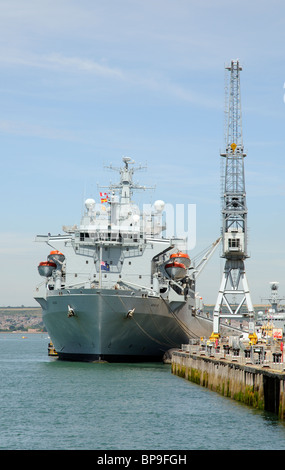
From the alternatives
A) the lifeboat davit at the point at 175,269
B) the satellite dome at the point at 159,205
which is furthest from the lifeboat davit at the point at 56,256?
the satellite dome at the point at 159,205

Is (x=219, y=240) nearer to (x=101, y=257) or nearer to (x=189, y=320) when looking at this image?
(x=189, y=320)

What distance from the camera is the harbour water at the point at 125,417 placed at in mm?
27609

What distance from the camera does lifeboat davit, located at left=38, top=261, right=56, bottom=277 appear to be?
6569 cm

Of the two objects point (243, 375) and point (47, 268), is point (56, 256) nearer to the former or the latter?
point (47, 268)

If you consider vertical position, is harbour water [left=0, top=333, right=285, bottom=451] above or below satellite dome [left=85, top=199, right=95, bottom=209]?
below

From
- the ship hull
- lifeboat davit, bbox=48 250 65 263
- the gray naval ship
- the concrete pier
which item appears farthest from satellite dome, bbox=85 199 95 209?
the concrete pier

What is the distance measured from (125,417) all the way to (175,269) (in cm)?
3013

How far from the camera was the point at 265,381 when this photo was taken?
33.2 metres

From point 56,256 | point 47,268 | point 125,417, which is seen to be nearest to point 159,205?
point 56,256

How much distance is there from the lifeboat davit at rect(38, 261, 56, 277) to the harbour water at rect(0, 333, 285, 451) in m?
16.6

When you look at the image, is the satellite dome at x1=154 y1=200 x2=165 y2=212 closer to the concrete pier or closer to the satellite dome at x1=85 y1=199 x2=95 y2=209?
the satellite dome at x1=85 y1=199 x2=95 y2=209

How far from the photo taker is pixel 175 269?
62719 millimetres

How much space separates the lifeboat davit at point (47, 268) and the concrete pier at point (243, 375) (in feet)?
61.6
